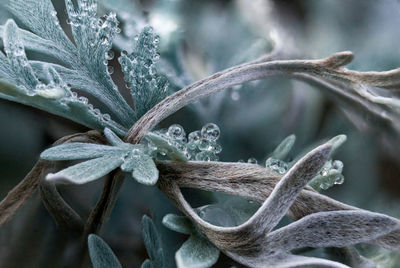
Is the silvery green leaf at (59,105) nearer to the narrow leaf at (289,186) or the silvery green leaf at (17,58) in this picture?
the silvery green leaf at (17,58)

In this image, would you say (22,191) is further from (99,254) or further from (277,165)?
(277,165)

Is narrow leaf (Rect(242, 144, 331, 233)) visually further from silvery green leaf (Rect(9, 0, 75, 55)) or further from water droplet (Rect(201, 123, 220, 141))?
silvery green leaf (Rect(9, 0, 75, 55))

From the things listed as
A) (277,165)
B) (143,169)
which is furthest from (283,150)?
(143,169)

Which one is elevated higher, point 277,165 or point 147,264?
point 277,165

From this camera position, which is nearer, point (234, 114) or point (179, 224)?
point (179, 224)

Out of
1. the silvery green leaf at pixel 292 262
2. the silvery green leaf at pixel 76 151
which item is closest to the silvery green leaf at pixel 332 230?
the silvery green leaf at pixel 292 262

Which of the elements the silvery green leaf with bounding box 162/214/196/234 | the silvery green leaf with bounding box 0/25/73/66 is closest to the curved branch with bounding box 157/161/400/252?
the silvery green leaf with bounding box 162/214/196/234

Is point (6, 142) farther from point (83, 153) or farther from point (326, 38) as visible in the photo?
point (326, 38)

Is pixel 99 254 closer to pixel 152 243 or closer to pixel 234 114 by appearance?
pixel 152 243
